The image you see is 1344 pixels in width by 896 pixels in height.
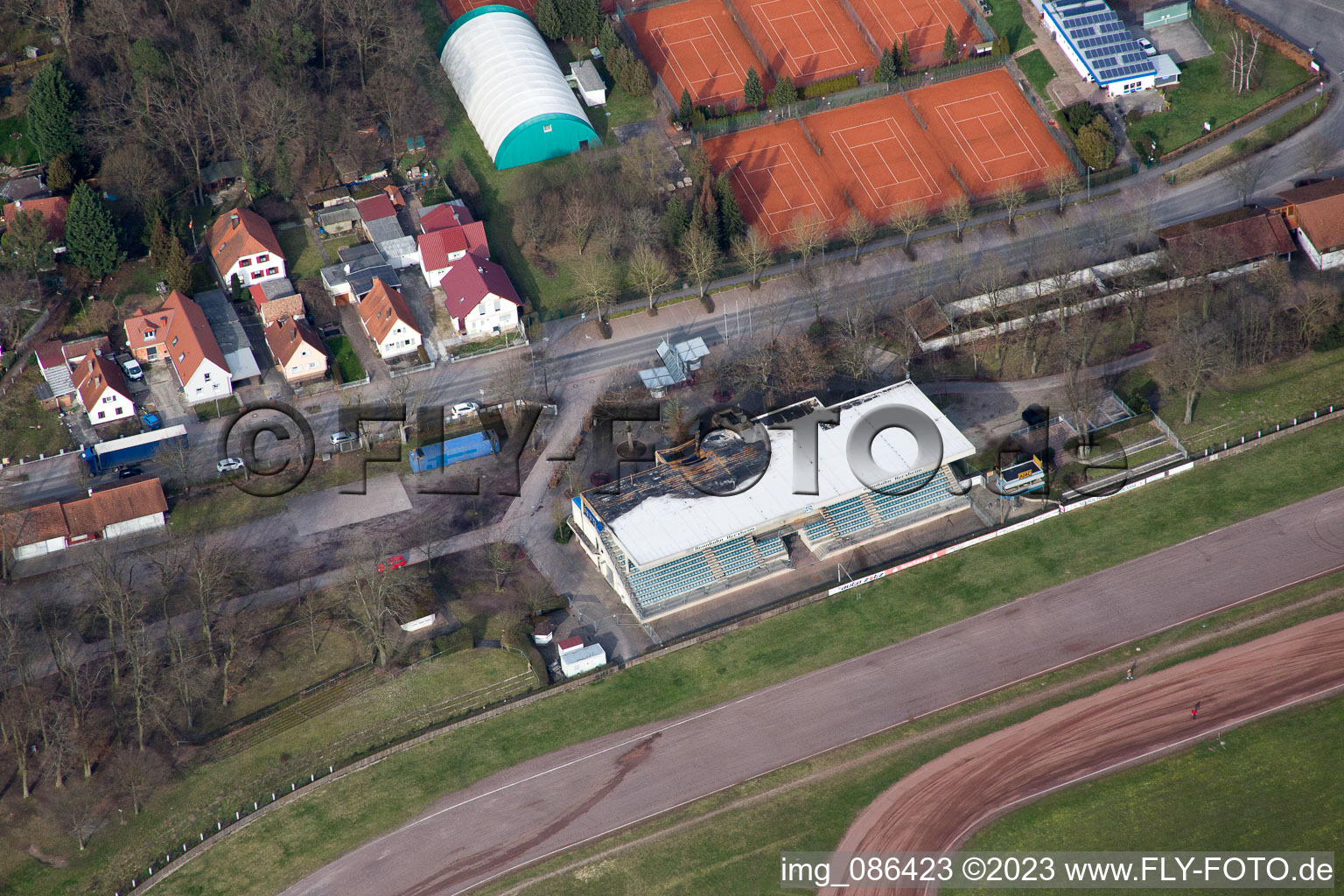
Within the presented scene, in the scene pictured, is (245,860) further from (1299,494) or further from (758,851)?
(1299,494)

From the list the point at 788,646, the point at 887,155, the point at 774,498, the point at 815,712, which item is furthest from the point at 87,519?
the point at 887,155

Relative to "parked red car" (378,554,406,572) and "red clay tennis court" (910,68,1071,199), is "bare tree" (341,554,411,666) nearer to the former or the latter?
"parked red car" (378,554,406,572)

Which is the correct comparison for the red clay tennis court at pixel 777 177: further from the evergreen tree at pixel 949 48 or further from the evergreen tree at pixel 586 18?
the evergreen tree at pixel 586 18

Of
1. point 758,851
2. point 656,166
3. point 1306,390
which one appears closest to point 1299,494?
point 1306,390

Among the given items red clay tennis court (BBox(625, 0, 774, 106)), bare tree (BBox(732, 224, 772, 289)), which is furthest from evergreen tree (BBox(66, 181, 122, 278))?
red clay tennis court (BBox(625, 0, 774, 106))

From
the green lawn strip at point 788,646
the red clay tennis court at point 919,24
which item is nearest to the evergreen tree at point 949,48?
the red clay tennis court at point 919,24
